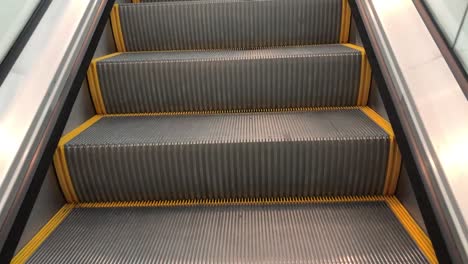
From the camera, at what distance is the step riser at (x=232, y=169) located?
3.84 ft

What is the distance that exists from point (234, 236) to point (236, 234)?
10 mm

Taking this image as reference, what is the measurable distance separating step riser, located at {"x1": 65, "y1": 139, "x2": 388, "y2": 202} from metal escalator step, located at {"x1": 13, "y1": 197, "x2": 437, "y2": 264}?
48 millimetres

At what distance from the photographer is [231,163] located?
3.92 feet

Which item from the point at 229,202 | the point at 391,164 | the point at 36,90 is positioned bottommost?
the point at 229,202

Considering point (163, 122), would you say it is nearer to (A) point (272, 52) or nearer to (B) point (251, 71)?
(B) point (251, 71)

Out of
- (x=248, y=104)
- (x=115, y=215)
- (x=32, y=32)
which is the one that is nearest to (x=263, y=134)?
(x=248, y=104)

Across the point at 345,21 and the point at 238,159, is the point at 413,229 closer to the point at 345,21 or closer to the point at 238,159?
the point at 238,159

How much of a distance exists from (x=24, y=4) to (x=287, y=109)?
1.02 m

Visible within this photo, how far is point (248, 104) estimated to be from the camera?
1497mm

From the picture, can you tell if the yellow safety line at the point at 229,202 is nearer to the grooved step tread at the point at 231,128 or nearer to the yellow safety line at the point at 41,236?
the yellow safety line at the point at 41,236

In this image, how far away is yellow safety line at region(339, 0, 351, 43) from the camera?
5.44 feet

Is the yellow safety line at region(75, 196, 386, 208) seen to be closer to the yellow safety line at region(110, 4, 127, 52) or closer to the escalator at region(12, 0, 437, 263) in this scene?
the escalator at region(12, 0, 437, 263)

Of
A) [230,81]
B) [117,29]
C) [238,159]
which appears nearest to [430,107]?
[238,159]

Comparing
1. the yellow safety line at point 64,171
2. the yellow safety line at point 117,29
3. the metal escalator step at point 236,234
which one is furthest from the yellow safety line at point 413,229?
the yellow safety line at point 117,29
